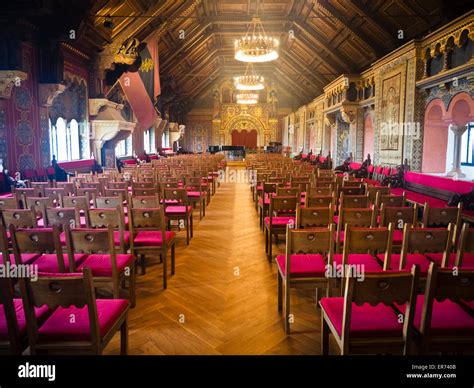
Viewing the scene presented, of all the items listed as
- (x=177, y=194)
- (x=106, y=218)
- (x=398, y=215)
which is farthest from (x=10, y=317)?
(x=177, y=194)

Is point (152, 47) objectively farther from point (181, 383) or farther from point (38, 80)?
point (181, 383)

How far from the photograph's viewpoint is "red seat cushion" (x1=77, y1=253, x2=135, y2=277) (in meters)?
3.12

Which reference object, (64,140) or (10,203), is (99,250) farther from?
(64,140)

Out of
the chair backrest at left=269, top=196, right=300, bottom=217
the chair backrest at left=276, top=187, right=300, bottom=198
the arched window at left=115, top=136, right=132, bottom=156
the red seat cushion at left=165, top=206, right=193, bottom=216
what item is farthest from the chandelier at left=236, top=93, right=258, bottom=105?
the chair backrest at left=269, top=196, right=300, bottom=217

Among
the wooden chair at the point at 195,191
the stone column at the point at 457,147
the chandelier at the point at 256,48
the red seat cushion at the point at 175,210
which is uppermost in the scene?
the chandelier at the point at 256,48

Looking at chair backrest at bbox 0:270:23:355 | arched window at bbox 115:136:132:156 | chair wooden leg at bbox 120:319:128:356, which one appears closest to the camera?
chair backrest at bbox 0:270:23:355

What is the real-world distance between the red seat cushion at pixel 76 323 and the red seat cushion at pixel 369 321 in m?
1.32

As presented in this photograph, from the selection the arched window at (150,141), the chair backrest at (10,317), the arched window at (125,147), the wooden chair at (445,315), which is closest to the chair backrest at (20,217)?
the chair backrest at (10,317)

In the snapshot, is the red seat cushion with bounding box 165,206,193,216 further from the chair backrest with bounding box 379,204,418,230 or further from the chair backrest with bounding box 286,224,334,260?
the chair backrest with bounding box 286,224,334,260

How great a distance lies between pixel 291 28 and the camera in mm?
16906

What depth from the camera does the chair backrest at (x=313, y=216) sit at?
12.7ft

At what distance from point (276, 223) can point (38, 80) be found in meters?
7.01

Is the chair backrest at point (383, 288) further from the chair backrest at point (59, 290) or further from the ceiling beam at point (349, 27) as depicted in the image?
the ceiling beam at point (349, 27)

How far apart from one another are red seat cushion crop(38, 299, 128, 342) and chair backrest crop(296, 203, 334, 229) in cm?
202
